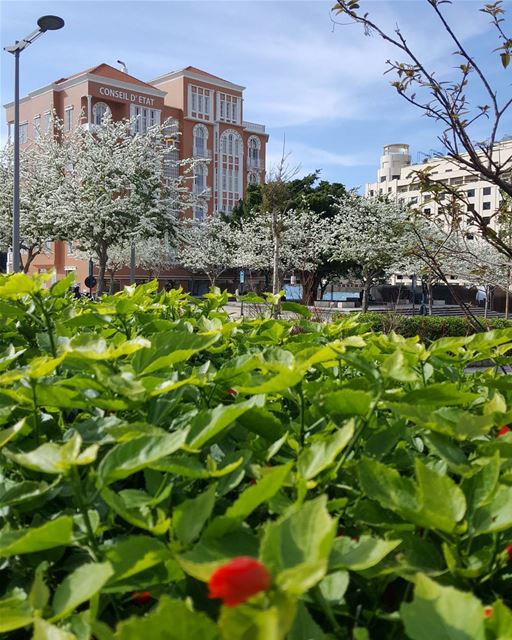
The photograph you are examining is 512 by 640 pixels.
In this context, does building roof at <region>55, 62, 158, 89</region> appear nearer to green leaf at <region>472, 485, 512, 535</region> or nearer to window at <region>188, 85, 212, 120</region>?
window at <region>188, 85, 212, 120</region>

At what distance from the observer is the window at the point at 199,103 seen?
52.0m

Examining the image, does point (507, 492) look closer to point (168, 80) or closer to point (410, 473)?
point (410, 473)

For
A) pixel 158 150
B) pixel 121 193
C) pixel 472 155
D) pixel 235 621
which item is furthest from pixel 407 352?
pixel 158 150

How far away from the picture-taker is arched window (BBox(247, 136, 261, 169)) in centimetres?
5784

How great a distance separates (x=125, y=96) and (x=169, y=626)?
48.0 meters

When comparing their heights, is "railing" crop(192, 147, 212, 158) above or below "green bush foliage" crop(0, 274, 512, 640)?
above

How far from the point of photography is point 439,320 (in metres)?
18.5

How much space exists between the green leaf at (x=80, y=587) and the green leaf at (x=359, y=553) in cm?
24

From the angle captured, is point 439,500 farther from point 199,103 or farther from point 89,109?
point 199,103

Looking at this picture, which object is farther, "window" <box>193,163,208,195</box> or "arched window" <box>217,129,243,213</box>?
"arched window" <box>217,129,243,213</box>

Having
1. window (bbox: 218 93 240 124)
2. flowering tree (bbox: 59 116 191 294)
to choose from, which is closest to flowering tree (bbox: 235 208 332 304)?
flowering tree (bbox: 59 116 191 294)

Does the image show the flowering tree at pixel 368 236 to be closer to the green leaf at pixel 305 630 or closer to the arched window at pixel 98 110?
the arched window at pixel 98 110

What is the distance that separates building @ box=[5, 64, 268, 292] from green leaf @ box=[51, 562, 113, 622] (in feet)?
143

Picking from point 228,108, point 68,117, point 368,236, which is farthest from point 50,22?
point 228,108
